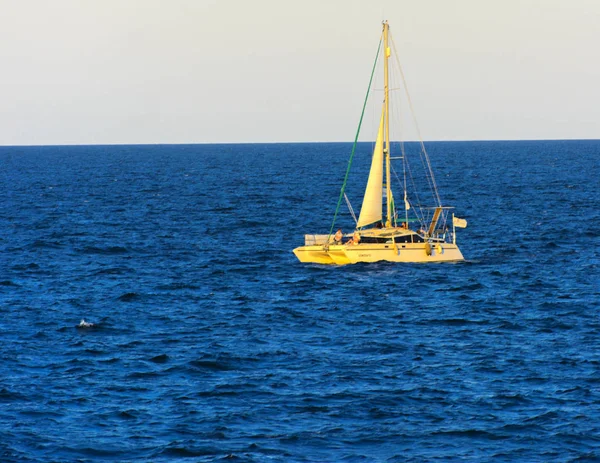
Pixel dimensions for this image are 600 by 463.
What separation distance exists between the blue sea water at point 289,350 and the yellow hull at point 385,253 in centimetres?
93

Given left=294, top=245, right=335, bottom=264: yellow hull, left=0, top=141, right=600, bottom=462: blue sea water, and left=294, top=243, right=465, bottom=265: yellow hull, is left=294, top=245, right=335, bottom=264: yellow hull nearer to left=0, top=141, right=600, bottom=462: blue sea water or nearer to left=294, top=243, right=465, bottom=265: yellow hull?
left=294, top=243, right=465, bottom=265: yellow hull

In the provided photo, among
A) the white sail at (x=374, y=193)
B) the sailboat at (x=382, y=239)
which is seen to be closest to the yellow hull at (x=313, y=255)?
the sailboat at (x=382, y=239)

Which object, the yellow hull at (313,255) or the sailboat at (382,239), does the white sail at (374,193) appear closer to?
the sailboat at (382,239)

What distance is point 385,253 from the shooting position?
65.3 m

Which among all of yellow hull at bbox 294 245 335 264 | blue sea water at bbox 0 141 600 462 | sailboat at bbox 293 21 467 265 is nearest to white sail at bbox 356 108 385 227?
sailboat at bbox 293 21 467 265

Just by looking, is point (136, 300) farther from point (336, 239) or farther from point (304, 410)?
point (304, 410)

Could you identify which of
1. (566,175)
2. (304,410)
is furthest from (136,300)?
(566,175)

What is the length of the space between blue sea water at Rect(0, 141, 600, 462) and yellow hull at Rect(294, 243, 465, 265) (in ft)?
3.05

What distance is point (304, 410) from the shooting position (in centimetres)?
3481

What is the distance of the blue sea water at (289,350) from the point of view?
105 feet

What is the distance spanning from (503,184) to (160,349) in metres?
109

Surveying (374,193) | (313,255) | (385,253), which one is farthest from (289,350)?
(374,193)

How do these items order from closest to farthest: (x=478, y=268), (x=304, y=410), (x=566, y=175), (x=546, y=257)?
(x=304, y=410), (x=478, y=268), (x=546, y=257), (x=566, y=175)

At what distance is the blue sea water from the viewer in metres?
32.0
